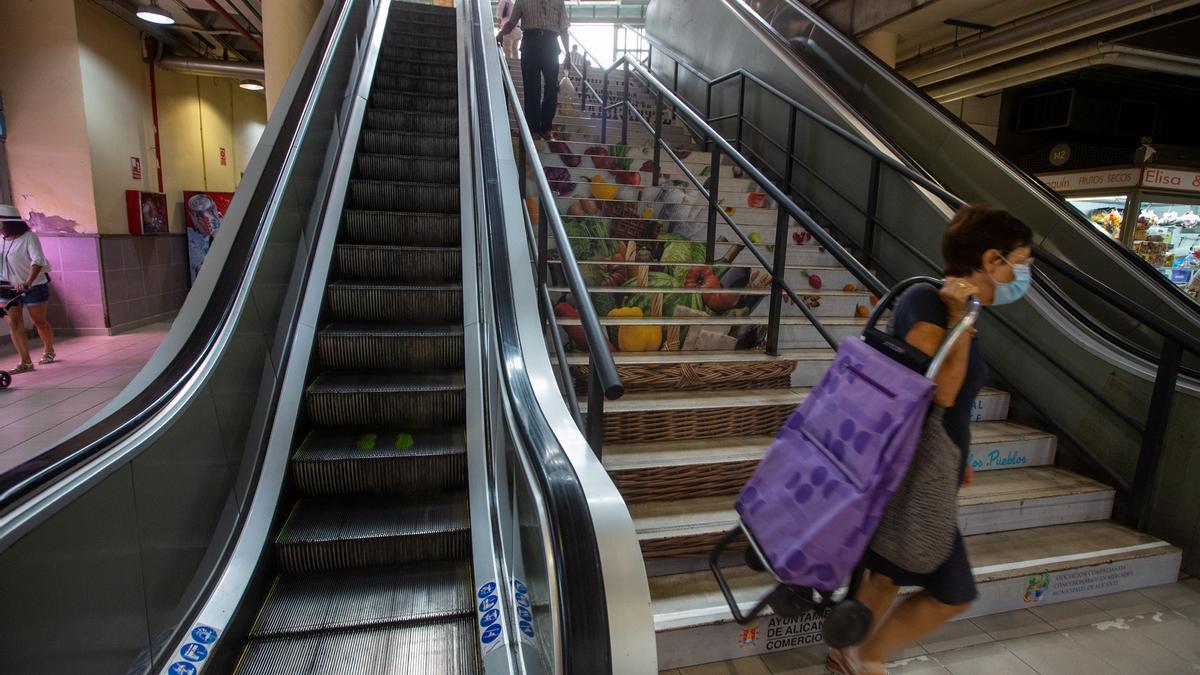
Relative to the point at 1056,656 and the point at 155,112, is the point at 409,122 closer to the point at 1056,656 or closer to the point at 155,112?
the point at 1056,656

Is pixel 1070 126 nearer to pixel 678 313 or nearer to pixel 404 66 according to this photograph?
pixel 678 313

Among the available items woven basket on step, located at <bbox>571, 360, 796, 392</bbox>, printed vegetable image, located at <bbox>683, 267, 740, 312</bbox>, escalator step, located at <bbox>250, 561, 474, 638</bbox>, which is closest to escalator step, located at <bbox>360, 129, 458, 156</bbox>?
printed vegetable image, located at <bbox>683, 267, 740, 312</bbox>

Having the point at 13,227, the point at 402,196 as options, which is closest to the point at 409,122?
the point at 402,196

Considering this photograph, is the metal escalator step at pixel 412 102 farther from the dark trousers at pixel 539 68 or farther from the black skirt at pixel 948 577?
the black skirt at pixel 948 577

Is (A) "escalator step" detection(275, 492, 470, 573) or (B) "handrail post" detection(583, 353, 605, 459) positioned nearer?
(B) "handrail post" detection(583, 353, 605, 459)

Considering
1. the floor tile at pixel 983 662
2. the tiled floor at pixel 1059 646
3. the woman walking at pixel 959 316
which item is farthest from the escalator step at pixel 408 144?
the floor tile at pixel 983 662

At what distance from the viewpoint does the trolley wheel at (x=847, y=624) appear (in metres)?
1.55

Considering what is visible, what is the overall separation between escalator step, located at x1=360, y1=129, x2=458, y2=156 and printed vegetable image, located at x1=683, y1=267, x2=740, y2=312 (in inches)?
80.6

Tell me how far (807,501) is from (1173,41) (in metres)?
8.22

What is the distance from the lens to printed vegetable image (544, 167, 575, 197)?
14.7ft

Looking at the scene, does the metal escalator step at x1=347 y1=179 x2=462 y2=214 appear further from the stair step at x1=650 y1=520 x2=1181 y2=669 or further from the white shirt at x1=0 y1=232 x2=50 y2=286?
the white shirt at x1=0 y1=232 x2=50 y2=286

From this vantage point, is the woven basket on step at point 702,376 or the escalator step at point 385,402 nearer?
the escalator step at point 385,402

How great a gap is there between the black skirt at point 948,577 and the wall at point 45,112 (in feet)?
30.8

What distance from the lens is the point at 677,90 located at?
7.24 meters
